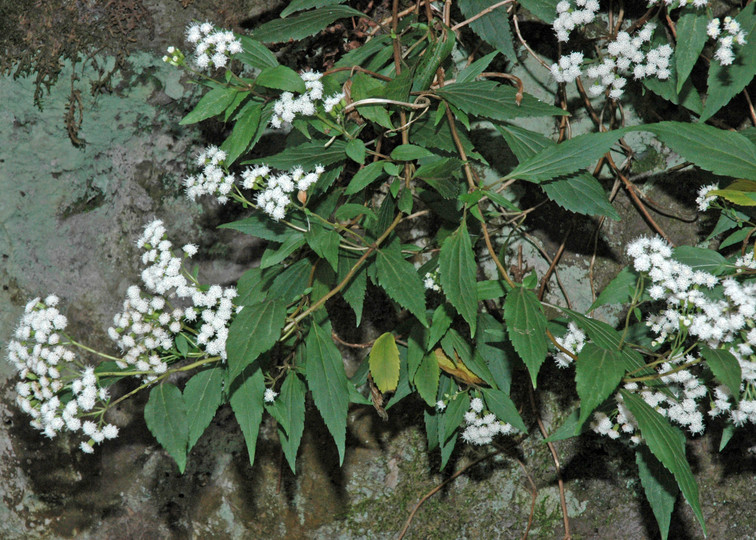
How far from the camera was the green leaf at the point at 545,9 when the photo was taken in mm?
1757

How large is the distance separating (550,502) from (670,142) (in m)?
1.35

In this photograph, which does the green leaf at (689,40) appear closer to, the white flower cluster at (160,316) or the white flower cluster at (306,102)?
the white flower cluster at (306,102)

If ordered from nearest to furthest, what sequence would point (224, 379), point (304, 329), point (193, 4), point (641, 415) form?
point (641, 415), point (224, 379), point (304, 329), point (193, 4)

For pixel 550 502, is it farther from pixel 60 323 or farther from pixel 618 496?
pixel 60 323

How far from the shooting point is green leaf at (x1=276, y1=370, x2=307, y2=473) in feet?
5.32

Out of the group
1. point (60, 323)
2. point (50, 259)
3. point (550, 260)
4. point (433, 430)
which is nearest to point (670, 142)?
point (550, 260)

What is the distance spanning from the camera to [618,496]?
2.04m

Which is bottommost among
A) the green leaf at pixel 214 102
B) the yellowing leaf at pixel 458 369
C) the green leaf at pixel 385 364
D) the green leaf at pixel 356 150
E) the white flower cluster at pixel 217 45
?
the yellowing leaf at pixel 458 369

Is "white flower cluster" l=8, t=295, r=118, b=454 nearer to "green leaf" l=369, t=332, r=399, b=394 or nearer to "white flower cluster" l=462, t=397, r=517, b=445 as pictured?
"green leaf" l=369, t=332, r=399, b=394

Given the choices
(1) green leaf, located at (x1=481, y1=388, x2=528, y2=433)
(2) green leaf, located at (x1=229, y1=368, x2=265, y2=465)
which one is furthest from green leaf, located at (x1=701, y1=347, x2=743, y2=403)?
(2) green leaf, located at (x1=229, y1=368, x2=265, y2=465)

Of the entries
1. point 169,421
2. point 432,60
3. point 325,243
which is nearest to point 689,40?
point 432,60

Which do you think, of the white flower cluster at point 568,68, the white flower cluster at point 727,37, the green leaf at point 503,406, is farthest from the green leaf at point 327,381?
the white flower cluster at point 727,37

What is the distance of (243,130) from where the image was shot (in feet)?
4.97

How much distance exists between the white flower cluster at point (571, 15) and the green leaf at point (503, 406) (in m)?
1.11
